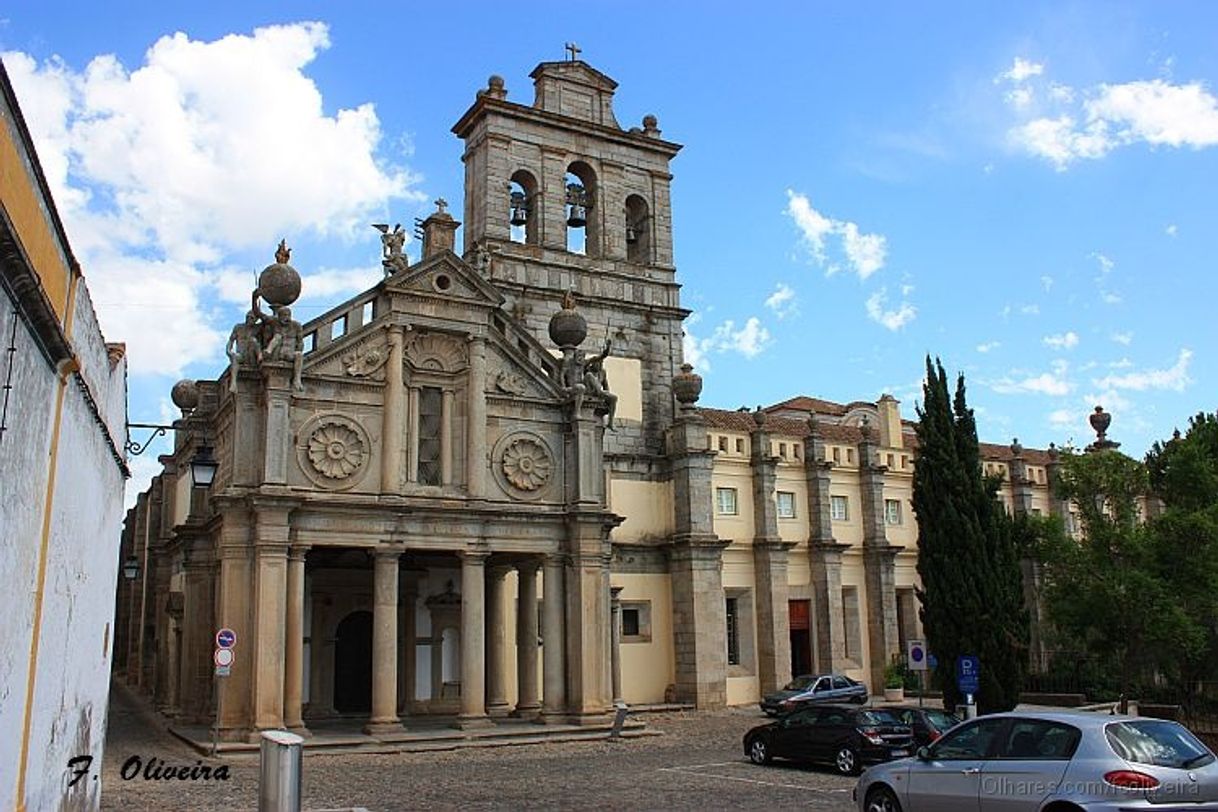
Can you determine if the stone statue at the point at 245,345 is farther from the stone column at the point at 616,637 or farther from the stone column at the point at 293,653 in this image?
the stone column at the point at 616,637

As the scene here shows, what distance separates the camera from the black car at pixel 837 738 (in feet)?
65.9

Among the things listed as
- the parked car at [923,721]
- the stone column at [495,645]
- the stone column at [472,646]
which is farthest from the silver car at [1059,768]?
the stone column at [495,645]

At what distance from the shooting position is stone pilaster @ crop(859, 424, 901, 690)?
40156mm

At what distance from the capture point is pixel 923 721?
2100 centimetres

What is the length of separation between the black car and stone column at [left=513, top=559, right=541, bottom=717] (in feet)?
26.6

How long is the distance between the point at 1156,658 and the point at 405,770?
19582 millimetres

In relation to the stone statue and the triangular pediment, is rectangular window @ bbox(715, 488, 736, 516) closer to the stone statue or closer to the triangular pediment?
the triangular pediment

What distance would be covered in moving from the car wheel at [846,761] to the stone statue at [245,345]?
1546 centimetres

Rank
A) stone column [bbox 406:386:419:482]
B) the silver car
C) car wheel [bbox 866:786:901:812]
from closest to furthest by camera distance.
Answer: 1. the silver car
2. car wheel [bbox 866:786:901:812]
3. stone column [bbox 406:386:419:482]

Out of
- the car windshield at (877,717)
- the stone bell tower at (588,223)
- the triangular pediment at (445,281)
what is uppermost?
the stone bell tower at (588,223)

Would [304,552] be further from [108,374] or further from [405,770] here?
[108,374]

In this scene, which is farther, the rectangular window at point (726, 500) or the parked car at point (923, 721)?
the rectangular window at point (726, 500)

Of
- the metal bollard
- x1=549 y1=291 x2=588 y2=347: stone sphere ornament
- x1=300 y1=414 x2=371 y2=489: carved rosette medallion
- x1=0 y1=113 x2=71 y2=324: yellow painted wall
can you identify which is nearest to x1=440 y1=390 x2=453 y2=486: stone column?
x1=300 y1=414 x2=371 y2=489: carved rosette medallion

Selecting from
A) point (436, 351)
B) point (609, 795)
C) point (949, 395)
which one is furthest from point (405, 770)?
point (949, 395)
